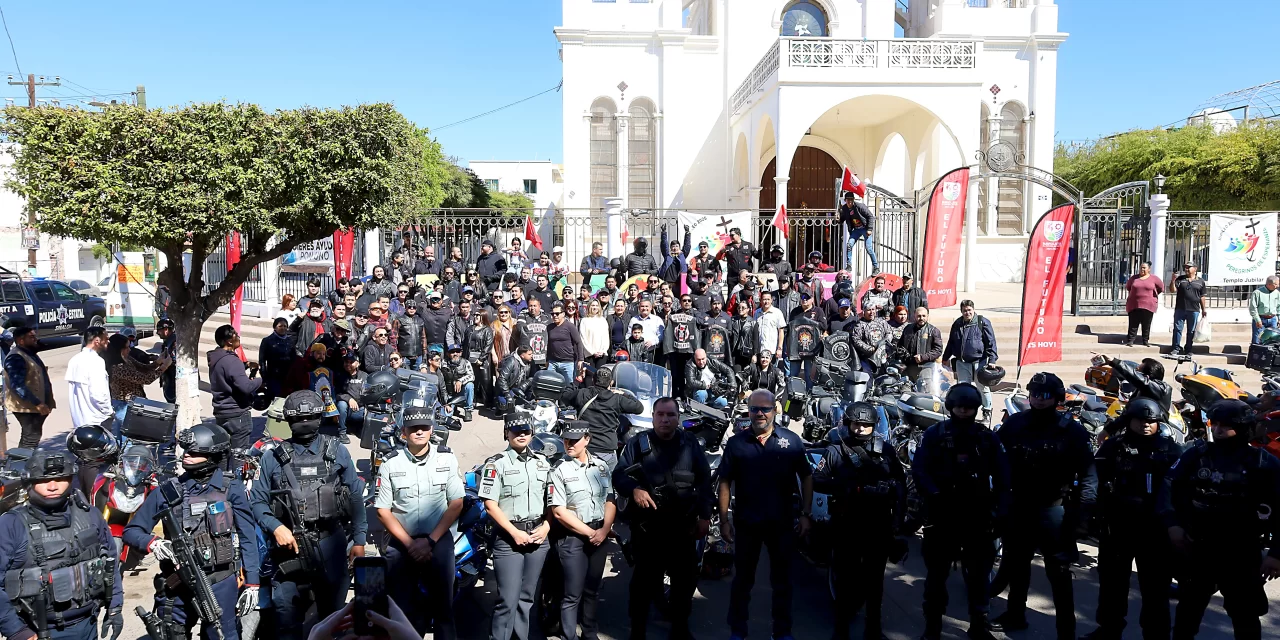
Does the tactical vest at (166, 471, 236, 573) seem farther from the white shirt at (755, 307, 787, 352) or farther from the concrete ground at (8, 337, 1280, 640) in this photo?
the white shirt at (755, 307, 787, 352)

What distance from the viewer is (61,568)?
4086mm

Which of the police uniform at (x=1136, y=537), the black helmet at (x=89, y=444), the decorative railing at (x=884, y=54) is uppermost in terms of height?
the decorative railing at (x=884, y=54)

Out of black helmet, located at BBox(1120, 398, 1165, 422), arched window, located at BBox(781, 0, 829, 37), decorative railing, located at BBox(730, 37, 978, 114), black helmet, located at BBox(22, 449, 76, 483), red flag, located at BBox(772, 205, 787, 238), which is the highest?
arched window, located at BBox(781, 0, 829, 37)

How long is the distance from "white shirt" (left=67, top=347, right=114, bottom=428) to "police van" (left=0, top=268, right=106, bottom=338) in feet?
38.4

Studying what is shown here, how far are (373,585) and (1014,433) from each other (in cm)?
415

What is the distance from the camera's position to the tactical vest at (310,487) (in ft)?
15.2

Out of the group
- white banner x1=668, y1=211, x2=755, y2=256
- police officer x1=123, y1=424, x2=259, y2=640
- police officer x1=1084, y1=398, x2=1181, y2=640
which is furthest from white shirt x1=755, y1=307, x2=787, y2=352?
Answer: police officer x1=123, y1=424, x2=259, y2=640

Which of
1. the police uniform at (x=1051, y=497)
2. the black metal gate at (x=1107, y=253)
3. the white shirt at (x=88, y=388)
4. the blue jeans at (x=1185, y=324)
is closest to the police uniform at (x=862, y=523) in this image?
the police uniform at (x=1051, y=497)

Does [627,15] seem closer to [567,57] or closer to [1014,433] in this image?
[567,57]

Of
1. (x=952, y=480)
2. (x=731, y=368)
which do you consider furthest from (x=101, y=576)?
(x=731, y=368)

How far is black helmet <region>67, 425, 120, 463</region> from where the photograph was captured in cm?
546

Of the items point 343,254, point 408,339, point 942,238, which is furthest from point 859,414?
point 343,254

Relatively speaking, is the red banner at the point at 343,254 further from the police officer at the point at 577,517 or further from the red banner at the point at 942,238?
the police officer at the point at 577,517

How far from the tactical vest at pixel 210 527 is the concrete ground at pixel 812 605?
4.99 feet
